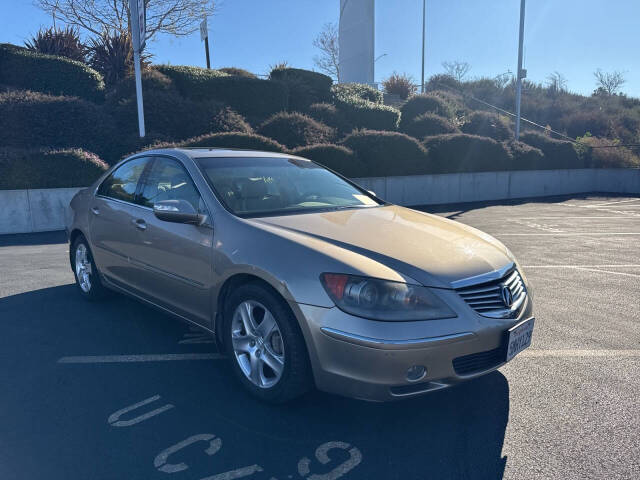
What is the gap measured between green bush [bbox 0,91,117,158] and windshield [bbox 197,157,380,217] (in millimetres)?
10560

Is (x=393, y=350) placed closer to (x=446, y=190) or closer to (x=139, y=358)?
(x=139, y=358)

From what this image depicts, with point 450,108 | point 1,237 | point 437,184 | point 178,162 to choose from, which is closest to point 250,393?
point 178,162

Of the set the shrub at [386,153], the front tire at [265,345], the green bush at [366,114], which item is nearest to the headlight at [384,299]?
the front tire at [265,345]

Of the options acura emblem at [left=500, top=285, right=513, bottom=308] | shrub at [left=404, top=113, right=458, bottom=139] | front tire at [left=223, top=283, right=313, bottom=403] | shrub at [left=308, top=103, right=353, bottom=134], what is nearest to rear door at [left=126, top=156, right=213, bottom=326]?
front tire at [left=223, top=283, right=313, bottom=403]

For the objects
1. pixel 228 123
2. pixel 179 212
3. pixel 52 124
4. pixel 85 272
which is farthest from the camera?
pixel 228 123

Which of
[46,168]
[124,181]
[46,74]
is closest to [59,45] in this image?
[46,74]

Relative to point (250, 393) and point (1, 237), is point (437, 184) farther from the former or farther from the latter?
point (250, 393)

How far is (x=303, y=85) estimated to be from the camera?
67.8 feet

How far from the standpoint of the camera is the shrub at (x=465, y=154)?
16938 millimetres

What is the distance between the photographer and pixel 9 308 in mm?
5117

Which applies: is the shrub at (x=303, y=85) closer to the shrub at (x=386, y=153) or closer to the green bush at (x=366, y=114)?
the green bush at (x=366, y=114)

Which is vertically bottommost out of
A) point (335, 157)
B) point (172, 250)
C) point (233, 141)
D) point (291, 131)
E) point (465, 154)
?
point (172, 250)

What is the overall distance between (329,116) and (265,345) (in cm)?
1697

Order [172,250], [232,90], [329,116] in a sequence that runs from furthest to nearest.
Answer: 1. [329,116]
2. [232,90]
3. [172,250]
